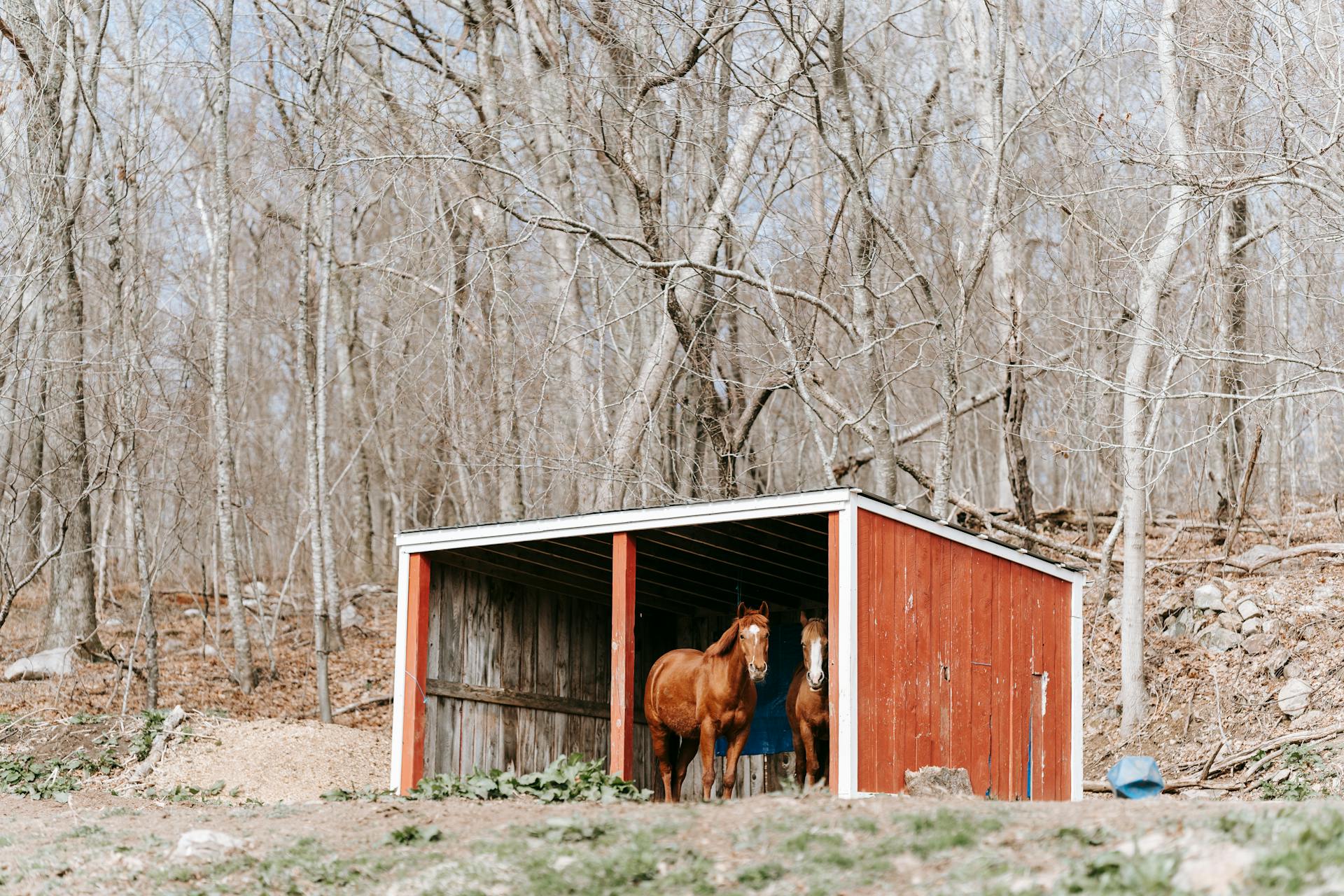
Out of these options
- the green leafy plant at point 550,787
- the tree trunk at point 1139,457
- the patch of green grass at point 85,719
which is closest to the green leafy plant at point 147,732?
the patch of green grass at point 85,719

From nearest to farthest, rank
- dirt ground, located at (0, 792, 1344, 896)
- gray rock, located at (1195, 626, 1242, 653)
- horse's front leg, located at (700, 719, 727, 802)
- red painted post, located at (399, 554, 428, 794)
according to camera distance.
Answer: dirt ground, located at (0, 792, 1344, 896) → horse's front leg, located at (700, 719, 727, 802) → red painted post, located at (399, 554, 428, 794) → gray rock, located at (1195, 626, 1242, 653)

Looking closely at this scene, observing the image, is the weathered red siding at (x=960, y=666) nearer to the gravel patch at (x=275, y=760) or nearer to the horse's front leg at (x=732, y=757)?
the horse's front leg at (x=732, y=757)

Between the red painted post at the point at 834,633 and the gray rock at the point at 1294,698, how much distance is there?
24.1 ft

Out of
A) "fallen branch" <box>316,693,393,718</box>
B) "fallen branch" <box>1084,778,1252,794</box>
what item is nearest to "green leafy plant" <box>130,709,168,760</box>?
"fallen branch" <box>316,693,393,718</box>

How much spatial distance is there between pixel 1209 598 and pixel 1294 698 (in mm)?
2115

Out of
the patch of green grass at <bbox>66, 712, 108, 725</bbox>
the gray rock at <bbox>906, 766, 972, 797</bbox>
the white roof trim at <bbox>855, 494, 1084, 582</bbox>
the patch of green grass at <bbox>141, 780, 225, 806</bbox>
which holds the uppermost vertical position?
the white roof trim at <bbox>855, 494, 1084, 582</bbox>

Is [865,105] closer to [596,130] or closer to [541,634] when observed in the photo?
[596,130]

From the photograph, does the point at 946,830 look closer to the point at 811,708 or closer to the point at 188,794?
the point at 811,708

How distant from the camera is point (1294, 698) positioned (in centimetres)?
1403

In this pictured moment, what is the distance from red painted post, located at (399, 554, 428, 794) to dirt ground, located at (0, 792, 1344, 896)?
2066 millimetres

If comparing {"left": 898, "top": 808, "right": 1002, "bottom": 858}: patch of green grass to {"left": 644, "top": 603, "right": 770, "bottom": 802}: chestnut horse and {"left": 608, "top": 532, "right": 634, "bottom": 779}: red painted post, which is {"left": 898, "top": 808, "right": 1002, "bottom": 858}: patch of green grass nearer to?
{"left": 644, "top": 603, "right": 770, "bottom": 802}: chestnut horse

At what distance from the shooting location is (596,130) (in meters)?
15.7

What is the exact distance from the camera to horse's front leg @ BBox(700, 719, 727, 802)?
10320 millimetres

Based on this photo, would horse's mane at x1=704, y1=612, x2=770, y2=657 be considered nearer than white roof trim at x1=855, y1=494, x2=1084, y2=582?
No
